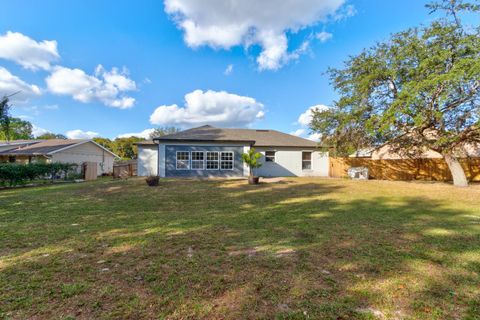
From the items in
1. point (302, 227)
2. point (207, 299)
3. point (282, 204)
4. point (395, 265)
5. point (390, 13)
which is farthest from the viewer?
point (390, 13)

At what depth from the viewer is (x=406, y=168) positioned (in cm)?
1838

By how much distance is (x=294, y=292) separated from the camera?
2.50 meters

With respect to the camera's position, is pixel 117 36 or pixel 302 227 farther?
A: pixel 117 36

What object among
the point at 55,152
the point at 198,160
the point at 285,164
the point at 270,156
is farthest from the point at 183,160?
the point at 55,152

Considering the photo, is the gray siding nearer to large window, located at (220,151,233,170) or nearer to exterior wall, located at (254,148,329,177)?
large window, located at (220,151,233,170)

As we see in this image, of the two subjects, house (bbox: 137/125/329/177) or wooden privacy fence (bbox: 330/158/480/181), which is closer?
wooden privacy fence (bbox: 330/158/480/181)

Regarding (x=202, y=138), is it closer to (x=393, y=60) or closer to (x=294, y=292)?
(x=393, y=60)

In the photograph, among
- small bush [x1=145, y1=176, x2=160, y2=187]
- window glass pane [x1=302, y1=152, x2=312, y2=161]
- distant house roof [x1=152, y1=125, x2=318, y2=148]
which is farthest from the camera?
window glass pane [x1=302, y1=152, x2=312, y2=161]

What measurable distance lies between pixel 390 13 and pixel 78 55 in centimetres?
1867

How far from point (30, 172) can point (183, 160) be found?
9.08 metres

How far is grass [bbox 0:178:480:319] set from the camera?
2.25 metres

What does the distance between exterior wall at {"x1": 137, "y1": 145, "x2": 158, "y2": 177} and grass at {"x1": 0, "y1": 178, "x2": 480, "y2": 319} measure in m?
12.6

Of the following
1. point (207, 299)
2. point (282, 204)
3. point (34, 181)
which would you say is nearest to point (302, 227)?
point (282, 204)

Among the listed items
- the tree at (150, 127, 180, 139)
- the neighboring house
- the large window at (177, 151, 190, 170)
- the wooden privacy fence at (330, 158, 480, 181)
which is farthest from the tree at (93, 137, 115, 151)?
the neighboring house
